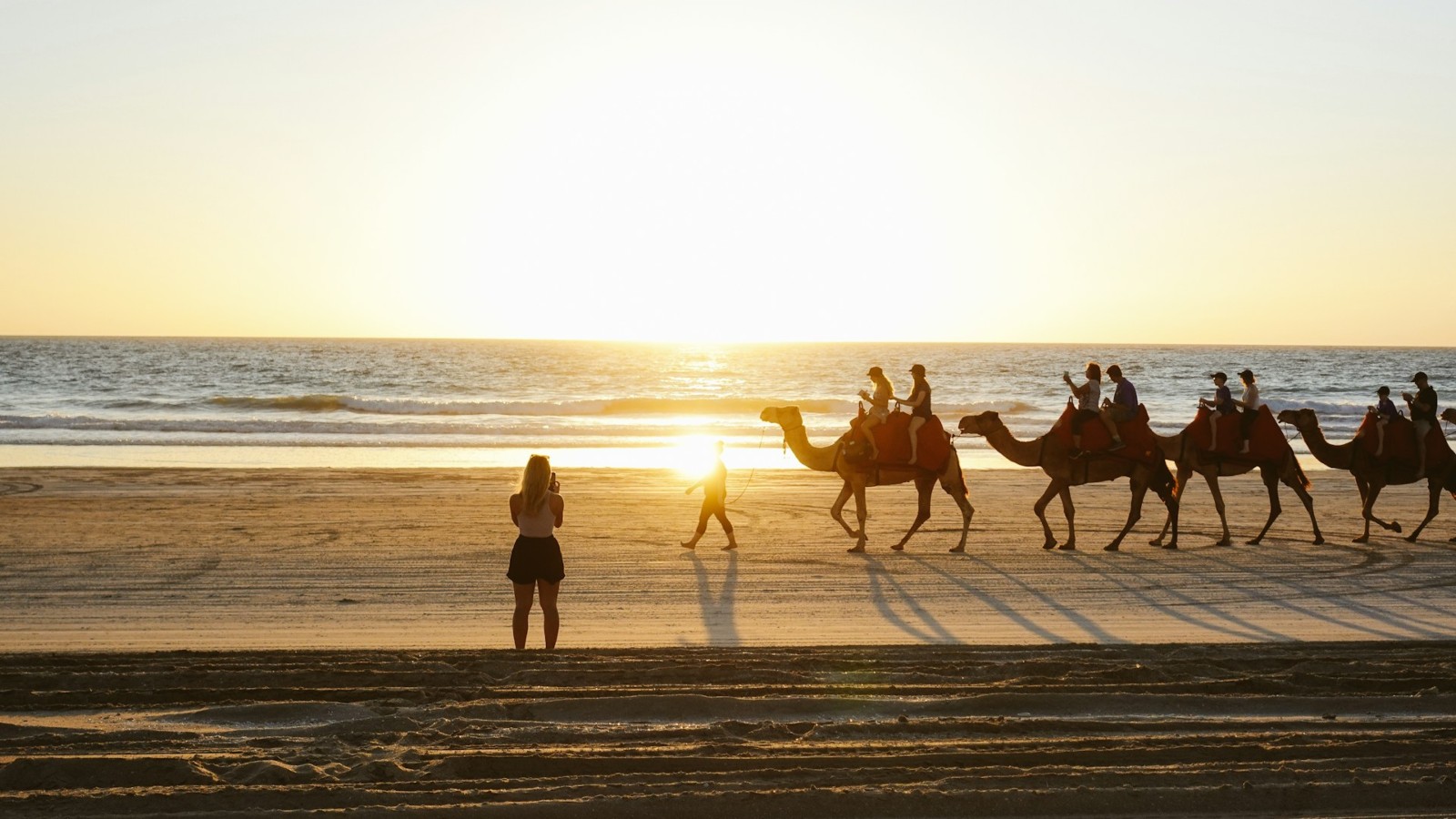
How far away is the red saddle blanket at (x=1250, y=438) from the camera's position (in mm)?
16078

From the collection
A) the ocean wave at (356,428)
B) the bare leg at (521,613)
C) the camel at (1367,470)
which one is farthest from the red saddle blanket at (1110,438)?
the ocean wave at (356,428)

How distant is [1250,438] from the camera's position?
1614 centimetres

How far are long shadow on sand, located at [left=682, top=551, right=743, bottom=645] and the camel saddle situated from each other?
90.7 inches

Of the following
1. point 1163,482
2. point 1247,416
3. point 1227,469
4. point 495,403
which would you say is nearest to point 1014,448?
point 1163,482

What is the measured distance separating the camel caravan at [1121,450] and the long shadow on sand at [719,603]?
2.06 meters

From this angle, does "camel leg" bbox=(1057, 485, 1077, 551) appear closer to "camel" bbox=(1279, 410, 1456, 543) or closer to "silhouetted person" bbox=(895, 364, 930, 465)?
"silhouetted person" bbox=(895, 364, 930, 465)

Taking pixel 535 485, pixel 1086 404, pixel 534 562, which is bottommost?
pixel 534 562

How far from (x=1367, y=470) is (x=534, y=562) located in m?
11.9

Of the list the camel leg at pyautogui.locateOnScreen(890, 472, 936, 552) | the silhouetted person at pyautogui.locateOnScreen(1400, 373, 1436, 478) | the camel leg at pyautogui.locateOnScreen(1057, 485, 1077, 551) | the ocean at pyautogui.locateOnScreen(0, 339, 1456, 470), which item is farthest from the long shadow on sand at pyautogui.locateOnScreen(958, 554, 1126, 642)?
the ocean at pyautogui.locateOnScreen(0, 339, 1456, 470)

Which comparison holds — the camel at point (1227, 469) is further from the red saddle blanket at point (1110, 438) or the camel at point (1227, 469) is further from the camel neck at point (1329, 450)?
the red saddle blanket at point (1110, 438)

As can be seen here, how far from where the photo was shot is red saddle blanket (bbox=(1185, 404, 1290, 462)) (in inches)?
633

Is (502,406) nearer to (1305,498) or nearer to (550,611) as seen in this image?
(1305,498)

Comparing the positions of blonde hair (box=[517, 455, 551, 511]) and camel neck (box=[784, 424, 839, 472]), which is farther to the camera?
camel neck (box=[784, 424, 839, 472])

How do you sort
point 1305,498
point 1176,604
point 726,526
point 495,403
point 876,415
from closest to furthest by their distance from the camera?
point 1176,604, point 726,526, point 876,415, point 1305,498, point 495,403
